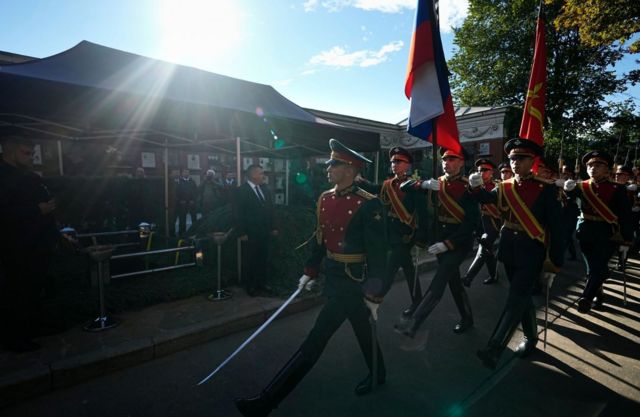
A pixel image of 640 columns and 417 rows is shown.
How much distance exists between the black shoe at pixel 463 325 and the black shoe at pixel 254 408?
2615mm

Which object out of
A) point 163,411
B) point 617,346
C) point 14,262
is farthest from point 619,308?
A: point 14,262

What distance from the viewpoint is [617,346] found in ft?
12.6

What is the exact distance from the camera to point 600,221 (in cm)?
470

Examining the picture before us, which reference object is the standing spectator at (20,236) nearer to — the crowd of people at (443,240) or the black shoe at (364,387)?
the crowd of people at (443,240)

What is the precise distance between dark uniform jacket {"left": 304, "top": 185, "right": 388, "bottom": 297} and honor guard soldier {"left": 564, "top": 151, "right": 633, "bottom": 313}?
342cm

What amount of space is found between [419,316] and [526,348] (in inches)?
44.0

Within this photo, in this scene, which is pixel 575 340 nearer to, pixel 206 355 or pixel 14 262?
pixel 206 355

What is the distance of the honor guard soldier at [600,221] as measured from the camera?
15.3 ft

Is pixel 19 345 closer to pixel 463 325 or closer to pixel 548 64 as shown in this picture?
pixel 463 325

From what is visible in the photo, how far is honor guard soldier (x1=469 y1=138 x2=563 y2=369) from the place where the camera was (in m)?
3.28

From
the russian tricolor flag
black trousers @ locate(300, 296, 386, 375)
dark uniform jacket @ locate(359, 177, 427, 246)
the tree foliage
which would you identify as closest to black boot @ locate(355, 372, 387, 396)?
black trousers @ locate(300, 296, 386, 375)

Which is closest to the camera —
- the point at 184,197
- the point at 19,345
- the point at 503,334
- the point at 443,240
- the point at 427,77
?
the point at 503,334

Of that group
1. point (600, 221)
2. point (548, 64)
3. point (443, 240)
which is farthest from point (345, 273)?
point (548, 64)

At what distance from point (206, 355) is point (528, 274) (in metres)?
3.34
